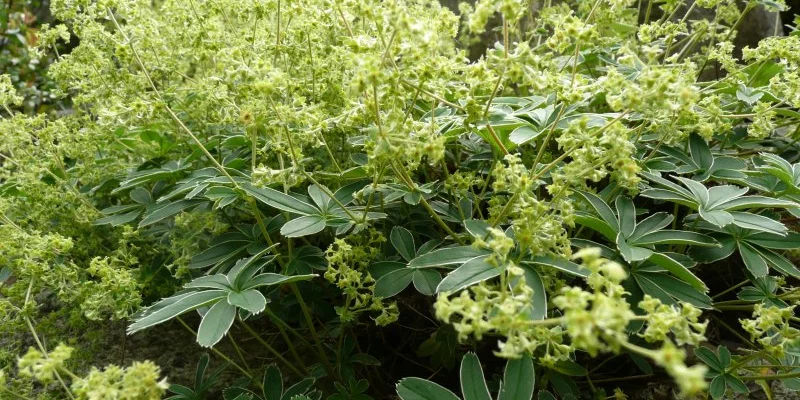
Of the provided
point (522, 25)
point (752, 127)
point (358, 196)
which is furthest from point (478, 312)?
point (522, 25)

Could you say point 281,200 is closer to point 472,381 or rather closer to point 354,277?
point 354,277

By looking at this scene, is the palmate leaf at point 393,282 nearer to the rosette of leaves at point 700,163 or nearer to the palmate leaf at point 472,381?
the palmate leaf at point 472,381

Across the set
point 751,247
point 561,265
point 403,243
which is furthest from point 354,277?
point 751,247

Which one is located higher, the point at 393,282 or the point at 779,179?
the point at 779,179

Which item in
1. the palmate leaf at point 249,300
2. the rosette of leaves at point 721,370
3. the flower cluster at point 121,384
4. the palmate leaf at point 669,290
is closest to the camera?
the flower cluster at point 121,384

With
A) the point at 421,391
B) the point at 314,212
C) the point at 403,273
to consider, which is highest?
the point at 314,212

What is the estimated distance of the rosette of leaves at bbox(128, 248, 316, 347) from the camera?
48.2 inches

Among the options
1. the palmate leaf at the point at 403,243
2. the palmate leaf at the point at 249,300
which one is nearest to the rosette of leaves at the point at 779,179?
the palmate leaf at the point at 403,243

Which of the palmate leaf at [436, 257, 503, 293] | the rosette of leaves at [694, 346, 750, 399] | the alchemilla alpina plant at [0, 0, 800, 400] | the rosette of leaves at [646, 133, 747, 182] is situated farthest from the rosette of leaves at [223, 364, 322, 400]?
the rosette of leaves at [646, 133, 747, 182]

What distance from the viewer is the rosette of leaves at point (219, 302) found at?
48.2 inches

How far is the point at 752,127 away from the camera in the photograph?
1.66m

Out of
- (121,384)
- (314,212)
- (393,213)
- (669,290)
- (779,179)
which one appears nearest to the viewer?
(121,384)

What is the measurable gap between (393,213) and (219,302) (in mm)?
649

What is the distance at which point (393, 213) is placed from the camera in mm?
1805
